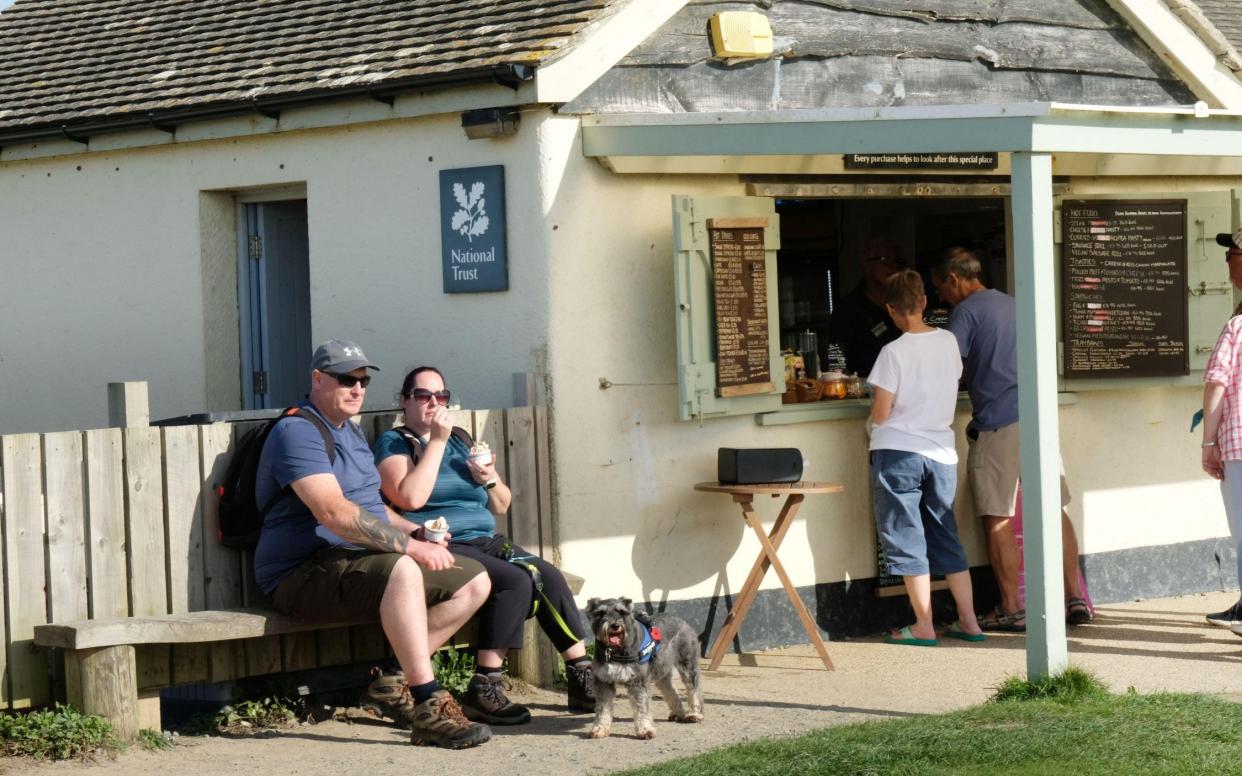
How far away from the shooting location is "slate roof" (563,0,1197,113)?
9.07 metres

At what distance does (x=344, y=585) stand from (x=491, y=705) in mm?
816

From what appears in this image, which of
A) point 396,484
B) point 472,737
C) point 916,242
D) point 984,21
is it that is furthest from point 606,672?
point 916,242

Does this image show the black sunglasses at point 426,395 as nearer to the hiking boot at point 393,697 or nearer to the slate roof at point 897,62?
the hiking boot at point 393,697

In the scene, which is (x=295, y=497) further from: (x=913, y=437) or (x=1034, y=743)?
(x=913, y=437)

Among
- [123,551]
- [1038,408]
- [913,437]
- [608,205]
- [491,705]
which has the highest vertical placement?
[608,205]

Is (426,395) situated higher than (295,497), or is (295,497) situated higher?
(426,395)

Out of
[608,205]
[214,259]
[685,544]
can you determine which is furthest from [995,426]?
[214,259]

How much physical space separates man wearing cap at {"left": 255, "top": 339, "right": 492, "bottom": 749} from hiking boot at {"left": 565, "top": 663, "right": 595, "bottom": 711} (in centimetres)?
60

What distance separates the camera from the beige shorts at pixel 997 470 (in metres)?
9.73

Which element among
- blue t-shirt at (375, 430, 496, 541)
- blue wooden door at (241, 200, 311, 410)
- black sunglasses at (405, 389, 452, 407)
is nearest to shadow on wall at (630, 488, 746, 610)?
blue t-shirt at (375, 430, 496, 541)

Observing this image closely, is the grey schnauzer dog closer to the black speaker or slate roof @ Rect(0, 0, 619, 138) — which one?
the black speaker

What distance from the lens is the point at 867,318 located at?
10.5 metres

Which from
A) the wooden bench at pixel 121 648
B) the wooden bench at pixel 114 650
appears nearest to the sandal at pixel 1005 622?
the wooden bench at pixel 121 648

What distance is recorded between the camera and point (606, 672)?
7.18m
